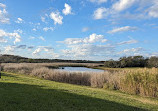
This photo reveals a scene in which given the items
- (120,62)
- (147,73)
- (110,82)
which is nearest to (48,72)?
(110,82)

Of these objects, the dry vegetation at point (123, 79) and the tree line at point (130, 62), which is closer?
the dry vegetation at point (123, 79)

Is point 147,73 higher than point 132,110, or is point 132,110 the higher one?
point 147,73

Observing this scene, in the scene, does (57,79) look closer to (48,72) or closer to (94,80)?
(48,72)

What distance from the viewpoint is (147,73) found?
36.7 ft

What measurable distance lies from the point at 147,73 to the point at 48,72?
11.8 meters

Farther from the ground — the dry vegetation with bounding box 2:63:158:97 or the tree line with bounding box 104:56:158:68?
the tree line with bounding box 104:56:158:68

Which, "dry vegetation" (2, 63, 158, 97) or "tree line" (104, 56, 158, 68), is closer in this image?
"dry vegetation" (2, 63, 158, 97)

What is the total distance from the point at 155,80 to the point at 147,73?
2.76 ft

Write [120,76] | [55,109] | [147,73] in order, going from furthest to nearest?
1. [120,76]
2. [147,73]
3. [55,109]

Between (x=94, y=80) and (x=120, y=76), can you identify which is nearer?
(x=120, y=76)

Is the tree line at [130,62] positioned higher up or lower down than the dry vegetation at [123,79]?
higher up

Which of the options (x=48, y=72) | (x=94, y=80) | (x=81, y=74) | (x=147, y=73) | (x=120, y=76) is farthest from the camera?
(x=48, y=72)

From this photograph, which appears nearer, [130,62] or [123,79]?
[123,79]

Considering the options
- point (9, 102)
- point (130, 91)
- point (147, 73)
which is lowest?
point (130, 91)
